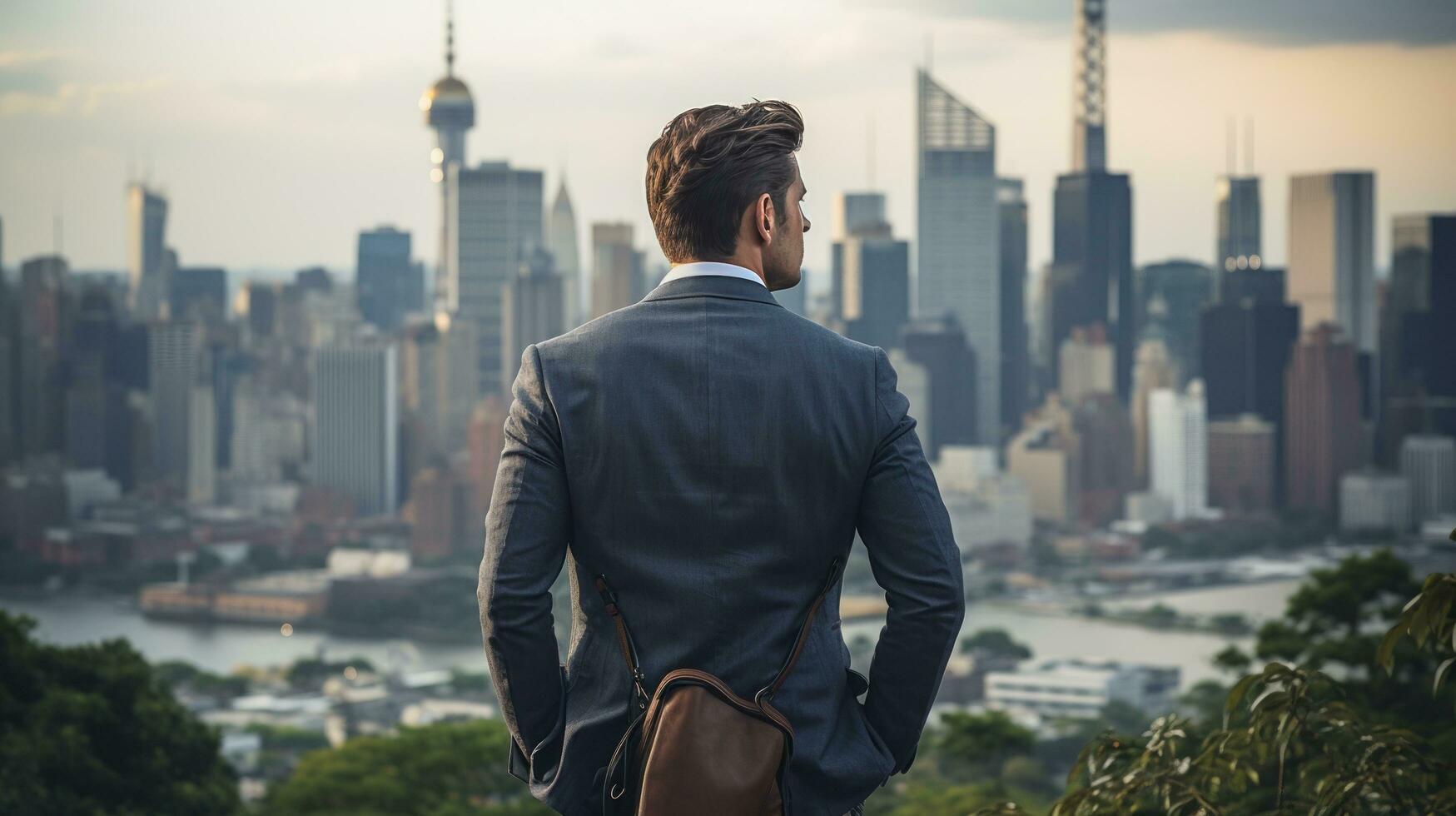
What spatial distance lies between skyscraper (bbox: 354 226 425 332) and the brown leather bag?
41612 millimetres

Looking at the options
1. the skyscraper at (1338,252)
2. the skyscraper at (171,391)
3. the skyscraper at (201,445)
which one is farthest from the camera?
the skyscraper at (1338,252)

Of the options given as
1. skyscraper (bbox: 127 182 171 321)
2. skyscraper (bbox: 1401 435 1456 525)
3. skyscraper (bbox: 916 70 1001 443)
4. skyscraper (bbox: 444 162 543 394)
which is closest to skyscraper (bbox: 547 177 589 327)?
skyscraper (bbox: 444 162 543 394)

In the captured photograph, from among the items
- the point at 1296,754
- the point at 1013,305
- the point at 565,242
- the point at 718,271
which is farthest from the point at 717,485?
the point at 565,242

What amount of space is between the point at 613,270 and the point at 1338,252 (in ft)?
57.2

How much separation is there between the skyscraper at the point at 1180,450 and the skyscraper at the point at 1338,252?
3.47 m

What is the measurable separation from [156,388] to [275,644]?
10.5 meters

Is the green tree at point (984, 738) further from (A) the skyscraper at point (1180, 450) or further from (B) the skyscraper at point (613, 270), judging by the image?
(B) the skyscraper at point (613, 270)

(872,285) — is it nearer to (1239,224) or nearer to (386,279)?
(1239,224)

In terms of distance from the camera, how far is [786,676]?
2.93 feet

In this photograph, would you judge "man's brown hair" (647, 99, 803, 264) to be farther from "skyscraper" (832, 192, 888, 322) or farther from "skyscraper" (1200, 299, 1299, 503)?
"skyscraper" (832, 192, 888, 322)

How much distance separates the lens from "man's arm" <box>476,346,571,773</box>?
2.89ft

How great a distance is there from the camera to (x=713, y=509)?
2.89 ft

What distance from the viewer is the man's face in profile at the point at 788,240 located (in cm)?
91

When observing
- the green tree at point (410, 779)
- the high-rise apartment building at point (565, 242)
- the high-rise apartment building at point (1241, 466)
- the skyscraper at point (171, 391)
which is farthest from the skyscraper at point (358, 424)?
the green tree at point (410, 779)
